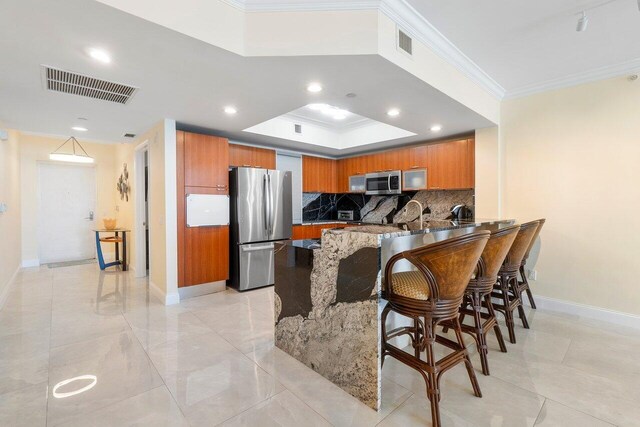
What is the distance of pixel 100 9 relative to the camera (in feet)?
5.34

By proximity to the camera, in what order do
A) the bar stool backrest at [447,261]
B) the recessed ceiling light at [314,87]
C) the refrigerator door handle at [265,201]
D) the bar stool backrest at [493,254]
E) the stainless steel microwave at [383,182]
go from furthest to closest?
the stainless steel microwave at [383,182], the refrigerator door handle at [265,201], the recessed ceiling light at [314,87], the bar stool backrest at [493,254], the bar stool backrest at [447,261]

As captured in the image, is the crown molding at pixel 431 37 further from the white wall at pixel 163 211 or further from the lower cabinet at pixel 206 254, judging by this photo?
the lower cabinet at pixel 206 254

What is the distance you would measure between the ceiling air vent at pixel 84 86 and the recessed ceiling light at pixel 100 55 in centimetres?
44

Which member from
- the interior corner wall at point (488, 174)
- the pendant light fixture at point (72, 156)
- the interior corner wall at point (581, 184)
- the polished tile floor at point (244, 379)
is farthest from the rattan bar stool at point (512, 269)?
the pendant light fixture at point (72, 156)

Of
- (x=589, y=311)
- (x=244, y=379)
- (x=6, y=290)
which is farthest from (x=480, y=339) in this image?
(x=6, y=290)

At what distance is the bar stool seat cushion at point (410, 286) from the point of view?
1704 millimetres

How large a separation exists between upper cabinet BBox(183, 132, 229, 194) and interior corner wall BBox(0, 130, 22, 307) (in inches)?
94.1

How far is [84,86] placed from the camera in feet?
8.70

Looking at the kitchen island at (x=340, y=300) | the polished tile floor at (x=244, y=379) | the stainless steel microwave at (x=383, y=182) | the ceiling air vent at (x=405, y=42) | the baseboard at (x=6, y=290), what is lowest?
the polished tile floor at (x=244, y=379)

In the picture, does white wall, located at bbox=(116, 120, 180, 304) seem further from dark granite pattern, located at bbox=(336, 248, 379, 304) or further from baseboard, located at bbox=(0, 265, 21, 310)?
dark granite pattern, located at bbox=(336, 248, 379, 304)

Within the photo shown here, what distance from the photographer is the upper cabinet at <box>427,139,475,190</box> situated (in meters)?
4.22

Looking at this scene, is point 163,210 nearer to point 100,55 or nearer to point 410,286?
point 100,55

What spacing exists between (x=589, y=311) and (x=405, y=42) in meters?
3.47

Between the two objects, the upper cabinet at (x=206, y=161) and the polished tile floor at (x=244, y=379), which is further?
the upper cabinet at (x=206, y=161)
